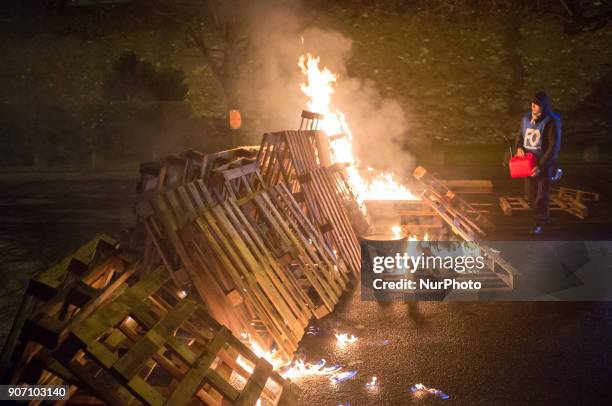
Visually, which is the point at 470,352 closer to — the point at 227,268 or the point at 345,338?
the point at 345,338

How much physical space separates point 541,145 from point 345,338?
5.12m

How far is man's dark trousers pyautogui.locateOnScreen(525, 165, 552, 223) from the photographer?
25.4 ft

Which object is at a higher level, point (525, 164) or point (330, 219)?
point (525, 164)

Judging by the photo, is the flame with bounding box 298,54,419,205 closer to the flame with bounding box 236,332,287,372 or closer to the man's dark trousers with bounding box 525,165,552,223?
the man's dark trousers with bounding box 525,165,552,223

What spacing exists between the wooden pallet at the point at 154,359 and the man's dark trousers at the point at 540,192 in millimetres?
5891

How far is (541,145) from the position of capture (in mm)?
7707

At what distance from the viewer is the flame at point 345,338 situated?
15.4ft

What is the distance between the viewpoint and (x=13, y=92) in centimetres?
1945

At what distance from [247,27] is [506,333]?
15657 mm

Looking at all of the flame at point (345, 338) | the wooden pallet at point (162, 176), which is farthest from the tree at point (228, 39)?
the flame at point (345, 338)

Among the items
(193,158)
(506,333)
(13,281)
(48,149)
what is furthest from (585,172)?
(48,149)

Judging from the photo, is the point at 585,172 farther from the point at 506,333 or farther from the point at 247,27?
the point at 247,27

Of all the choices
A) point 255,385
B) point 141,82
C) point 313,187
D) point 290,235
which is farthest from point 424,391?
point 141,82

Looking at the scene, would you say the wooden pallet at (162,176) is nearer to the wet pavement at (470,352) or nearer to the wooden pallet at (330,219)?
the wooden pallet at (330,219)
